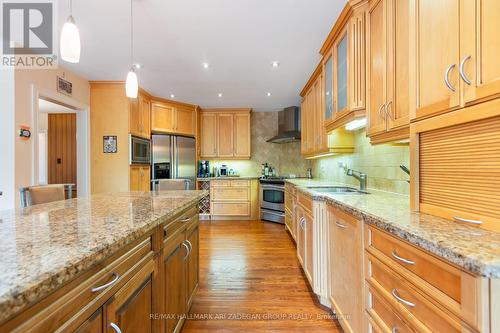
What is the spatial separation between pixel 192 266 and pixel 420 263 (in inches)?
58.1

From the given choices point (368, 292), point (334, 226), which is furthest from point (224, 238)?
point (368, 292)

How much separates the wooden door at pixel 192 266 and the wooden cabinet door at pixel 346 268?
1031 mm

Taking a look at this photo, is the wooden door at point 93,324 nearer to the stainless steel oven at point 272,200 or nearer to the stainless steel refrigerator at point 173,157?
the stainless steel refrigerator at point 173,157

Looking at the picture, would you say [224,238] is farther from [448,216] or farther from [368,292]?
[448,216]

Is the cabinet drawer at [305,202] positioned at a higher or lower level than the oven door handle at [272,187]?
higher

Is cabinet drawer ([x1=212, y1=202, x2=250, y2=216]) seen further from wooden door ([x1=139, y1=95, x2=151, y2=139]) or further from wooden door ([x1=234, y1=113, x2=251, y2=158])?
wooden door ([x1=139, y1=95, x2=151, y2=139])

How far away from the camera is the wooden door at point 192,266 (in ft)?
5.51

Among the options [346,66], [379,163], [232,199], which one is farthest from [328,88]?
[232,199]

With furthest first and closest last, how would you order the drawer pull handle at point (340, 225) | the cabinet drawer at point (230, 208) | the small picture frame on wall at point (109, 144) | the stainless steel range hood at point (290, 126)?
1. the cabinet drawer at point (230, 208)
2. the stainless steel range hood at point (290, 126)
3. the small picture frame on wall at point (109, 144)
4. the drawer pull handle at point (340, 225)

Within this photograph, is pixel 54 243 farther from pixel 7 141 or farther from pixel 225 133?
pixel 225 133

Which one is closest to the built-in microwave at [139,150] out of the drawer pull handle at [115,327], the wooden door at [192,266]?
the wooden door at [192,266]

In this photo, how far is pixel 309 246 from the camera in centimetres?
211

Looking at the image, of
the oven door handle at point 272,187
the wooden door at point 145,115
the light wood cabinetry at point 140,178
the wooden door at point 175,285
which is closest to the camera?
the wooden door at point 175,285

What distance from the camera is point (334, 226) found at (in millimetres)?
1670
